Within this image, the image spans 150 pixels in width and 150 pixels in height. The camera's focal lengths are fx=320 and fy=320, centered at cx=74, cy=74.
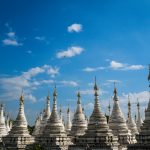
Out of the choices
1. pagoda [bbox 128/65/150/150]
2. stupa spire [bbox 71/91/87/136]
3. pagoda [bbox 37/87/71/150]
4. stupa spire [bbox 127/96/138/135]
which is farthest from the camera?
stupa spire [bbox 127/96/138/135]

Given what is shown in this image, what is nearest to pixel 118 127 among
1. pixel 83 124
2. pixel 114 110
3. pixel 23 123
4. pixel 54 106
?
pixel 114 110

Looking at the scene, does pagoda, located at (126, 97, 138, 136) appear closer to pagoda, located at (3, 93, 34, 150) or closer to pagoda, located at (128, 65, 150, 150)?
pagoda, located at (3, 93, 34, 150)

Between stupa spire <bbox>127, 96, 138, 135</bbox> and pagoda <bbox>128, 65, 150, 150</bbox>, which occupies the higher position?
stupa spire <bbox>127, 96, 138, 135</bbox>

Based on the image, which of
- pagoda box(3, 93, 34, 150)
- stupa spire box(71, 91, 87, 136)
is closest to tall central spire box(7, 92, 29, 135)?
pagoda box(3, 93, 34, 150)

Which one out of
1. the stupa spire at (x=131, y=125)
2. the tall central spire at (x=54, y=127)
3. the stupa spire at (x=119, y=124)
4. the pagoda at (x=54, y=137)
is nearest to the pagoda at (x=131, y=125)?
the stupa spire at (x=131, y=125)

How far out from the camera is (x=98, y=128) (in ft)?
144

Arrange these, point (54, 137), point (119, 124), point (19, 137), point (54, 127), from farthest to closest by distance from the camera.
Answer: point (119, 124)
point (19, 137)
point (54, 127)
point (54, 137)

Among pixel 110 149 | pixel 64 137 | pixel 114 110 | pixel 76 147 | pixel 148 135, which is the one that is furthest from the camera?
pixel 114 110

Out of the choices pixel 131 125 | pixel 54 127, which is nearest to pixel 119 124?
pixel 54 127

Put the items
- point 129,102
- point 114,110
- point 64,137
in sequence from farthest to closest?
point 129,102, point 114,110, point 64,137

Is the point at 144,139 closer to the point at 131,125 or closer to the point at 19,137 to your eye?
the point at 19,137

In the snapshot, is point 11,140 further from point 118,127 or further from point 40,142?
point 118,127

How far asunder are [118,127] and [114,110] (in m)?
2.92

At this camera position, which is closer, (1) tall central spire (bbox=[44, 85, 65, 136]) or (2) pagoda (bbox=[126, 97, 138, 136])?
(1) tall central spire (bbox=[44, 85, 65, 136])
